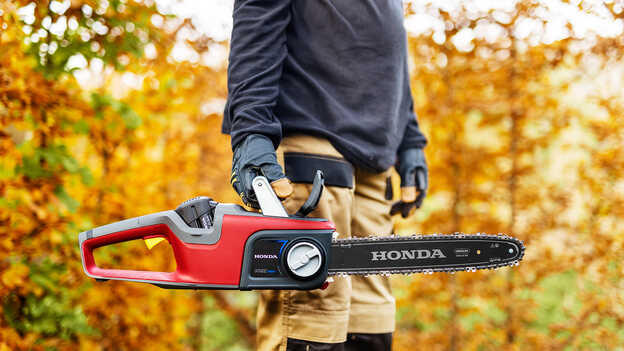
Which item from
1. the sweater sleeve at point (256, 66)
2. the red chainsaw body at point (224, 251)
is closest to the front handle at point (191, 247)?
the red chainsaw body at point (224, 251)

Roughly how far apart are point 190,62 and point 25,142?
4.76 ft

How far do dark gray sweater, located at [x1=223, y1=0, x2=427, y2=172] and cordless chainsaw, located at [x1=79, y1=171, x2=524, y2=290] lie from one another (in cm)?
30

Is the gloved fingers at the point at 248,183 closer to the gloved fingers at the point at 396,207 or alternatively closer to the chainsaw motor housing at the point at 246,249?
the chainsaw motor housing at the point at 246,249

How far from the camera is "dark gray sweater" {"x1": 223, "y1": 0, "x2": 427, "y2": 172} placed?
1438 millimetres

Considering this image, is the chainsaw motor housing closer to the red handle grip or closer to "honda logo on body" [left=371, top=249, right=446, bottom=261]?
the red handle grip

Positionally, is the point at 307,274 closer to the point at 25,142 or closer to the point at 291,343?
the point at 291,343

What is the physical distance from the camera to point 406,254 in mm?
1330

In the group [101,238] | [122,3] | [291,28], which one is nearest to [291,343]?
[101,238]

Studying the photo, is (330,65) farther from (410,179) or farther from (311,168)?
(410,179)

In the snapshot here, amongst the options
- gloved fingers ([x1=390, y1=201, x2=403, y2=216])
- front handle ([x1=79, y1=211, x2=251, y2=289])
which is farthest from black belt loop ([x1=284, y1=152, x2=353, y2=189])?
gloved fingers ([x1=390, y1=201, x2=403, y2=216])

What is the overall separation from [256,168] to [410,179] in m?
0.80

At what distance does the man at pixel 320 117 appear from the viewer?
139 centimetres

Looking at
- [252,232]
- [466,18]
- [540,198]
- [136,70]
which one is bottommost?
[252,232]

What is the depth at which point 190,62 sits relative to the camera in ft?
10.9
